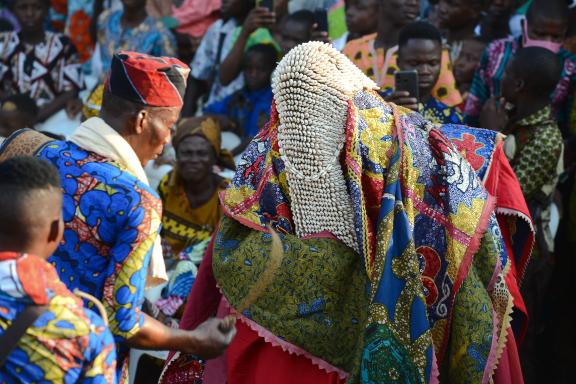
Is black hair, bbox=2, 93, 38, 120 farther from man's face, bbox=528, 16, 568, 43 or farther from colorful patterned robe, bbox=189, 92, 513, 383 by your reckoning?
colorful patterned robe, bbox=189, 92, 513, 383

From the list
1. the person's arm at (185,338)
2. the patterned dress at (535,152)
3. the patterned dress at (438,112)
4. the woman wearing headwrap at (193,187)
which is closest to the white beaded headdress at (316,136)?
the person's arm at (185,338)

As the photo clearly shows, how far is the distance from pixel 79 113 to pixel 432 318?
19.3 feet

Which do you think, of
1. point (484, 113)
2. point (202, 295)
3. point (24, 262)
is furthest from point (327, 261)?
point (484, 113)

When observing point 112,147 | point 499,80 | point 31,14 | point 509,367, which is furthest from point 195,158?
point 112,147

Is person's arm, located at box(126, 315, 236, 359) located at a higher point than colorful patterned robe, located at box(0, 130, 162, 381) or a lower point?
lower

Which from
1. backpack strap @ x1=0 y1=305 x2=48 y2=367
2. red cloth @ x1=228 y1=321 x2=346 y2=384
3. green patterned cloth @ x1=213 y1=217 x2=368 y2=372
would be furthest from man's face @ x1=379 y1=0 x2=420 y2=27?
backpack strap @ x1=0 y1=305 x2=48 y2=367

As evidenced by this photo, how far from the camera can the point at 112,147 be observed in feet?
12.7

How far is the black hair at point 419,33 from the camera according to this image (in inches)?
269

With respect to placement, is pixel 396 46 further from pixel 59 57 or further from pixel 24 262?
pixel 24 262

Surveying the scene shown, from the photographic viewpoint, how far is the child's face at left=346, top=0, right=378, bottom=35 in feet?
28.2

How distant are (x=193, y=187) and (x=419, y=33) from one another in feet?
6.57

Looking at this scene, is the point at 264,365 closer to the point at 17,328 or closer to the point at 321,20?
the point at 17,328

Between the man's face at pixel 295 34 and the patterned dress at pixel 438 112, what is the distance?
2.02 metres

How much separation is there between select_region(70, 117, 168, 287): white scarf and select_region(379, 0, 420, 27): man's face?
405cm
